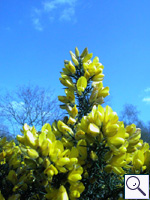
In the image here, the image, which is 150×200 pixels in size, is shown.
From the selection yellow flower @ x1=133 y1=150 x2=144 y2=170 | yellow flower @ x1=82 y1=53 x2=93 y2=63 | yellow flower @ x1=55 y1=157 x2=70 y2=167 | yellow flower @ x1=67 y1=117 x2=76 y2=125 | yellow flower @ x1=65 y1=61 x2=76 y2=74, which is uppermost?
yellow flower @ x1=82 y1=53 x2=93 y2=63

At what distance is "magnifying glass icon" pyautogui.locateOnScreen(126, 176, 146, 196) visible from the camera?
2.31 feet

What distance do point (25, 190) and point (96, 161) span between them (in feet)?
0.95

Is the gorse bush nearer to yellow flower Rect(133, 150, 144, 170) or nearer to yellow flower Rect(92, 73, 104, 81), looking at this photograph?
yellow flower Rect(133, 150, 144, 170)

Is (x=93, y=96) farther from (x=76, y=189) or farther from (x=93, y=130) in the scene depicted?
(x=76, y=189)

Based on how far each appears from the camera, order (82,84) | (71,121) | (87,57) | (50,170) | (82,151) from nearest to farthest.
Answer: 1. (50,170)
2. (82,151)
3. (71,121)
4. (82,84)
5. (87,57)

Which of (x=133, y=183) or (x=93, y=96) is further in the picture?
(x=93, y=96)

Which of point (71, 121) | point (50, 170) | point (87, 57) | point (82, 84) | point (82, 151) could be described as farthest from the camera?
point (87, 57)

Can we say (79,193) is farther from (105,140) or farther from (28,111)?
(28,111)

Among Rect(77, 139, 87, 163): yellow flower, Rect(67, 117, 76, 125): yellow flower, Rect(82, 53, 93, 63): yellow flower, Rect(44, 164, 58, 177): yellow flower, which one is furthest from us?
Rect(82, 53, 93, 63): yellow flower

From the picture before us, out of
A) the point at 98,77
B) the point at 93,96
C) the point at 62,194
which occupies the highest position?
the point at 98,77

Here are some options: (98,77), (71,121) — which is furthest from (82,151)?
(98,77)

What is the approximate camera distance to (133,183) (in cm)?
71

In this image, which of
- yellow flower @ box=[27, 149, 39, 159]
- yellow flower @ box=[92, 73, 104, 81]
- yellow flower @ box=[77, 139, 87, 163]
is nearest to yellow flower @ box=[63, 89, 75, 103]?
yellow flower @ box=[92, 73, 104, 81]

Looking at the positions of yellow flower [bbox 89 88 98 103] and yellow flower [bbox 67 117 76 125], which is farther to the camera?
yellow flower [bbox 89 88 98 103]
